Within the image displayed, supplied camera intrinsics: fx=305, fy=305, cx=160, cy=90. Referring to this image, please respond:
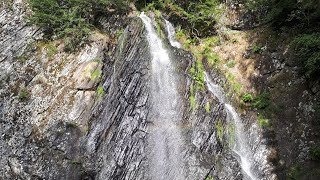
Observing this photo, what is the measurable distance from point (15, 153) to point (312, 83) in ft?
38.1

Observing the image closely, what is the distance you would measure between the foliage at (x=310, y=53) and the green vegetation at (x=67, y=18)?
28.4 feet

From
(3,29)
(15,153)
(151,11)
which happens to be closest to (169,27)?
(151,11)

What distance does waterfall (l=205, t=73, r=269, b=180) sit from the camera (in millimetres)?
11125

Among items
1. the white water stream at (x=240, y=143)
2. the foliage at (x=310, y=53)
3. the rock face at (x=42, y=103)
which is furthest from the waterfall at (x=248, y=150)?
the rock face at (x=42, y=103)

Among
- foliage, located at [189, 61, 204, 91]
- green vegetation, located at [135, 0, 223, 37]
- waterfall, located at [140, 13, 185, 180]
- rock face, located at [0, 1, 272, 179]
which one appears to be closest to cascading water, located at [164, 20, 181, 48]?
green vegetation, located at [135, 0, 223, 37]

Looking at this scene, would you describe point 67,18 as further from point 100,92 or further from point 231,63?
point 231,63

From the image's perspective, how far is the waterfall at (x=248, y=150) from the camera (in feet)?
36.5

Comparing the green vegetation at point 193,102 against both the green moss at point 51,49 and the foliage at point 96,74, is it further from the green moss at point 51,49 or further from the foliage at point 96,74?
the green moss at point 51,49

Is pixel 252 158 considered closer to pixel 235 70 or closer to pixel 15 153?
pixel 235 70

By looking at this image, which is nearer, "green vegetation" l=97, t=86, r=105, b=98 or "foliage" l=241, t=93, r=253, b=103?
"green vegetation" l=97, t=86, r=105, b=98

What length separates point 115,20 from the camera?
1541 cm

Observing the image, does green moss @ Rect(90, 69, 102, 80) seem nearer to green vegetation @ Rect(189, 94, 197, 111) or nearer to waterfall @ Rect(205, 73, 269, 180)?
green vegetation @ Rect(189, 94, 197, 111)

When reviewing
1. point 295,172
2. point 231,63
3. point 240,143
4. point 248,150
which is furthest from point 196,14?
point 295,172

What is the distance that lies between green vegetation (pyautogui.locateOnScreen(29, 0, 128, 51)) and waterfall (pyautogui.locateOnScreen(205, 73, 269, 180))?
21.9 ft
